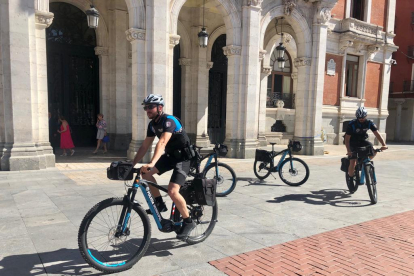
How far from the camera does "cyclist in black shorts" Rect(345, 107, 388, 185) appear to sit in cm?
645

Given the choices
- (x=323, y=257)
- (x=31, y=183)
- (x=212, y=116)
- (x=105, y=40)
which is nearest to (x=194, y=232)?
(x=323, y=257)

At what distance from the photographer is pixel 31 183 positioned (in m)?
7.06

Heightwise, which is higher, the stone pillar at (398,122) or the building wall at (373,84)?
the building wall at (373,84)

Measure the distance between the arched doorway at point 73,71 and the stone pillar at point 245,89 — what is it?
6137 millimetres

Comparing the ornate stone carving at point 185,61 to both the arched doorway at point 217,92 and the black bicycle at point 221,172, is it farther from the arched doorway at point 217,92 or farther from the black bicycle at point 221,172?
the black bicycle at point 221,172

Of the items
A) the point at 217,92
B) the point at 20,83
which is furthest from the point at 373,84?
the point at 20,83

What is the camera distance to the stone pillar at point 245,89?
463 inches

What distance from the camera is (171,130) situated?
3605 millimetres

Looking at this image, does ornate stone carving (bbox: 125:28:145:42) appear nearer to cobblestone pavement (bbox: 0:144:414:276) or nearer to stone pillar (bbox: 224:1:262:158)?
stone pillar (bbox: 224:1:262:158)

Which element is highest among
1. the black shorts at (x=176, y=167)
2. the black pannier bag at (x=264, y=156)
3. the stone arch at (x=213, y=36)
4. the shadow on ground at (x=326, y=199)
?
the stone arch at (x=213, y=36)

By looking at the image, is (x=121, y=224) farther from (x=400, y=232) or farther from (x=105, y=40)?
(x=105, y=40)

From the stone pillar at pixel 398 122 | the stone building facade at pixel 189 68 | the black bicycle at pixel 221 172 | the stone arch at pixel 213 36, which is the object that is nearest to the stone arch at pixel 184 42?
the stone building facade at pixel 189 68

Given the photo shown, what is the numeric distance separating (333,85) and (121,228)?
767 inches

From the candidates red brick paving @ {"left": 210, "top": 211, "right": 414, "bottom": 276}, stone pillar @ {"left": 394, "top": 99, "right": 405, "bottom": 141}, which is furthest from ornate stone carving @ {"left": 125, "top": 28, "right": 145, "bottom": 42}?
stone pillar @ {"left": 394, "top": 99, "right": 405, "bottom": 141}
